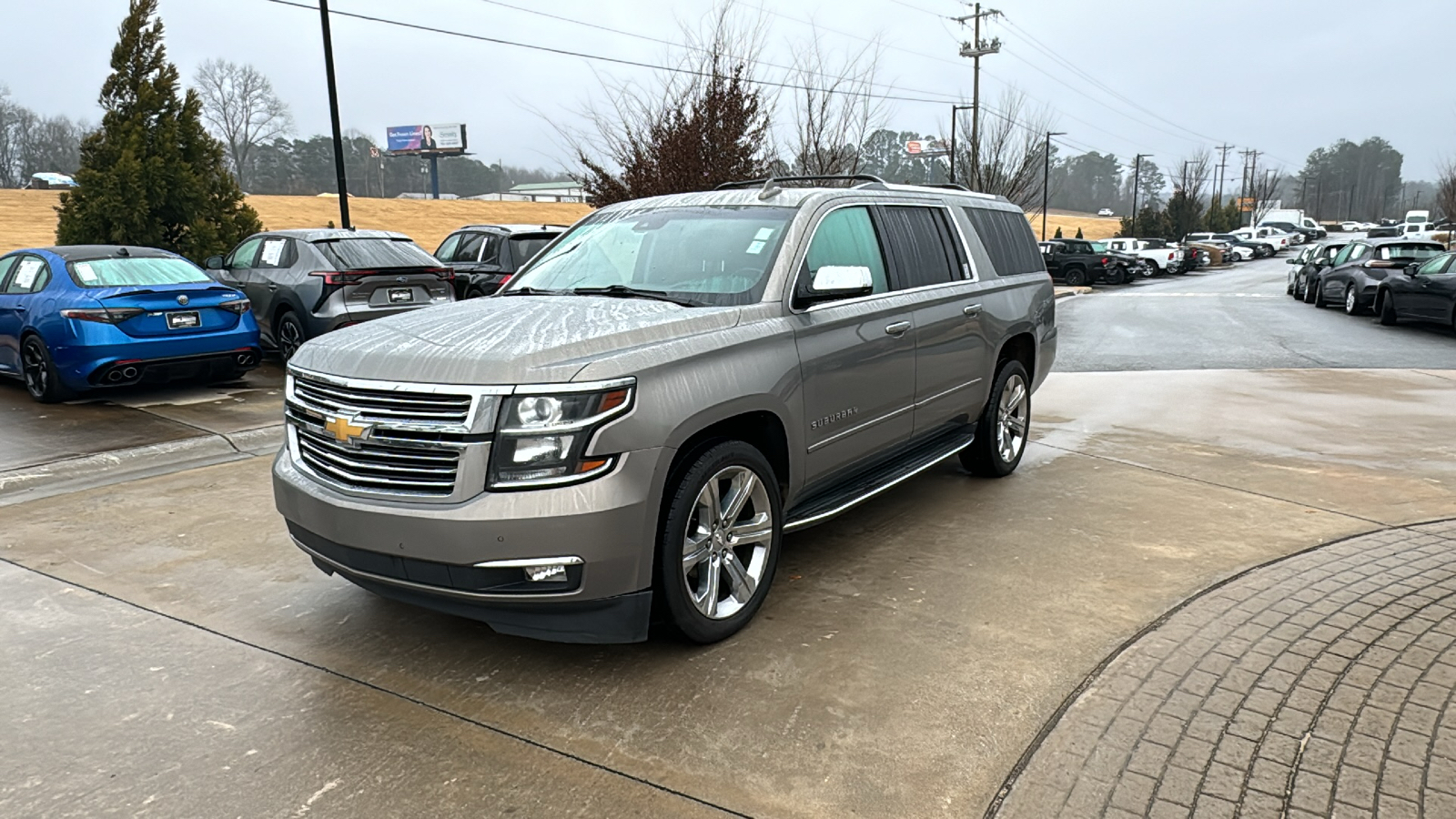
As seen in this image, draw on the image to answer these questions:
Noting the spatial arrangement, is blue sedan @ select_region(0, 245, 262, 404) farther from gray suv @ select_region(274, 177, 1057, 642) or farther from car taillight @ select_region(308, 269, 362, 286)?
gray suv @ select_region(274, 177, 1057, 642)

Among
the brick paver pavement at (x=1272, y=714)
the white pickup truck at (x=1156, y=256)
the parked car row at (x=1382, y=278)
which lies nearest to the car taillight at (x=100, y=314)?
the brick paver pavement at (x=1272, y=714)

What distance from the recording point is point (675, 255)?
480cm

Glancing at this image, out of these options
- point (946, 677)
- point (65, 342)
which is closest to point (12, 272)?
point (65, 342)

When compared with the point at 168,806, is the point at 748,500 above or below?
above

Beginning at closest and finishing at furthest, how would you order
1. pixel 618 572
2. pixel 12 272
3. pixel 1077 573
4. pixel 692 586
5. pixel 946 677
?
pixel 618 572 → pixel 946 677 → pixel 692 586 → pixel 1077 573 → pixel 12 272

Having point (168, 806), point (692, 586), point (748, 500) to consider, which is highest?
point (748, 500)

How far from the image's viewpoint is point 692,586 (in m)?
3.97

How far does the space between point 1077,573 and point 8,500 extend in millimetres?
6442

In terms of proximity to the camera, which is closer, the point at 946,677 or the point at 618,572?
the point at 618,572

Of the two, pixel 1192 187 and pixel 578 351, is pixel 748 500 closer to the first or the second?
pixel 578 351

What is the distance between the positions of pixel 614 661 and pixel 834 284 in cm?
189

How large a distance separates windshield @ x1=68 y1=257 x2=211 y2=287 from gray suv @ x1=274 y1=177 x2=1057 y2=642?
18.6 feet

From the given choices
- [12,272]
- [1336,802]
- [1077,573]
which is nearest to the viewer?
[1336,802]

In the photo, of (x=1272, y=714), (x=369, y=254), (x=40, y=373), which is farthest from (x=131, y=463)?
(x=1272, y=714)
